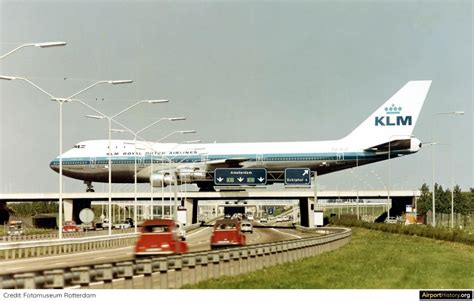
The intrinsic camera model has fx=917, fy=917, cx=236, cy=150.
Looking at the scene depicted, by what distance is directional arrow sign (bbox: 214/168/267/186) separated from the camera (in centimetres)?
11669

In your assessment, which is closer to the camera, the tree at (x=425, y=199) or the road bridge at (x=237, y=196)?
the road bridge at (x=237, y=196)

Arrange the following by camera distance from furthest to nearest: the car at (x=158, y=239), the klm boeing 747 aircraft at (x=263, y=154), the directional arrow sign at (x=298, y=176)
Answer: the klm boeing 747 aircraft at (x=263, y=154), the directional arrow sign at (x=298, y=176), the car at (x=158, y=239)

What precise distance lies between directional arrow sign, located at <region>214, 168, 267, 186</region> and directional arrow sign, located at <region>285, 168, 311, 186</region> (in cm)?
326

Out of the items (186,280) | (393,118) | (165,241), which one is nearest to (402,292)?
(186,280)

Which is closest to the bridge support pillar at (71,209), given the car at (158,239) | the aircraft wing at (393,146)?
the aircraft wing at (393,146)

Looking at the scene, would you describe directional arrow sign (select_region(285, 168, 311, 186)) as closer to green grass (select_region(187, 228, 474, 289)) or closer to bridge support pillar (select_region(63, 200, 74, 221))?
bridge support pillar (select_region(63, 200, 74, 221))

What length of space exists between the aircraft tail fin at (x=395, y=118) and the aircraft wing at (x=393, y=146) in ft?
7.93

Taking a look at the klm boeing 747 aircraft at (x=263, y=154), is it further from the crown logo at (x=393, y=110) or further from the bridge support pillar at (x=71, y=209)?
the bridge support pillar at (x=71, y=209)

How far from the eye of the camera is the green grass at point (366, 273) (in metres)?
31.5

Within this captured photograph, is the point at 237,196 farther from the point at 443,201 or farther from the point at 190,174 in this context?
the point at 443,201

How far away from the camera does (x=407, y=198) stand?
458ft

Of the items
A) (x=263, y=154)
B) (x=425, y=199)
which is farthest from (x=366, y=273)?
(x=425, y=199)

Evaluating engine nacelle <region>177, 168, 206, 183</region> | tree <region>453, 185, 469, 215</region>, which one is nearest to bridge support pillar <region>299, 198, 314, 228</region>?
engine nacelle <region>177, 168, 206, 183</region>

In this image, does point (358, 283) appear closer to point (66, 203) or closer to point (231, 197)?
point (231, 197)
